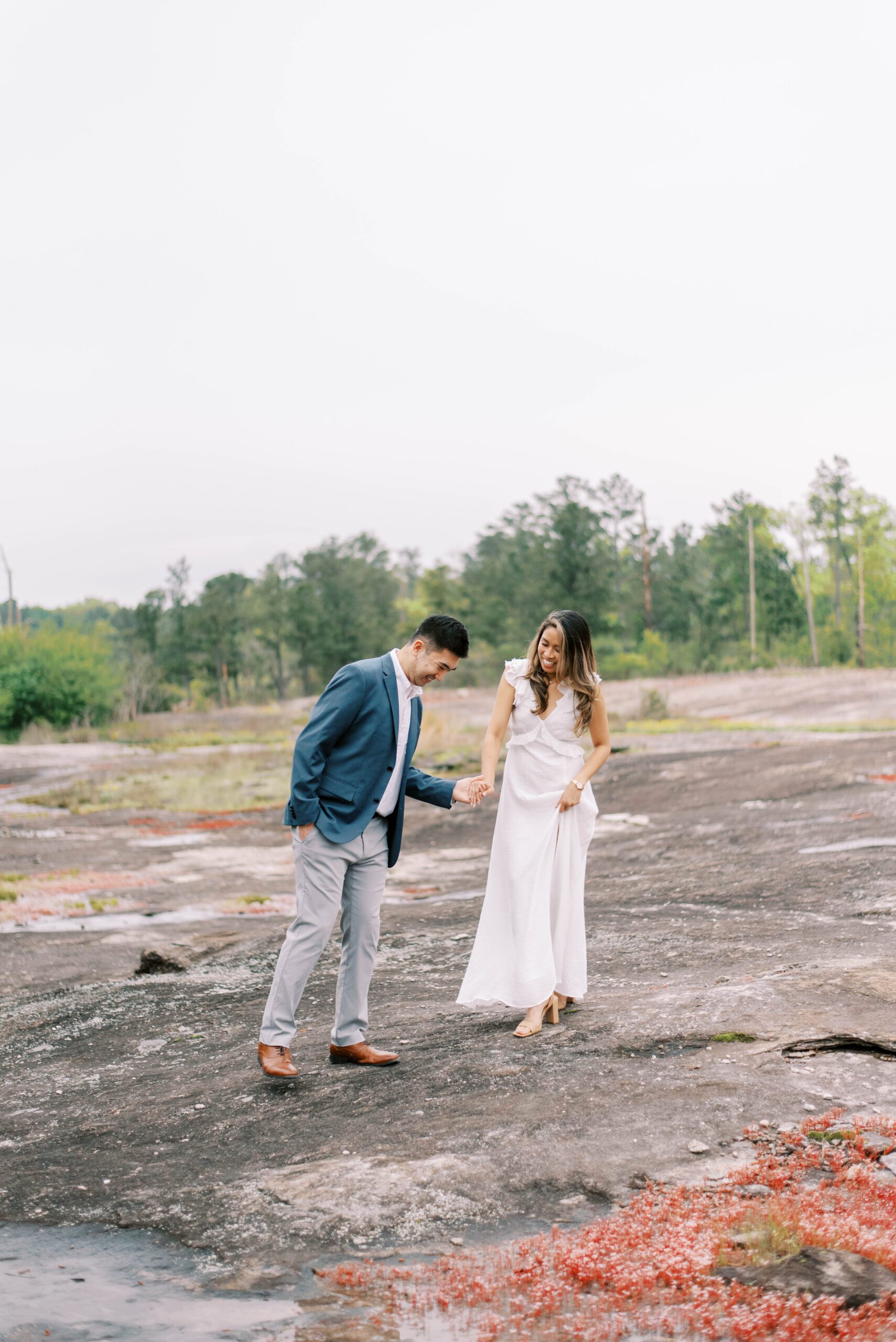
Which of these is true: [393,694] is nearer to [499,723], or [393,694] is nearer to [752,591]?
[499,723]

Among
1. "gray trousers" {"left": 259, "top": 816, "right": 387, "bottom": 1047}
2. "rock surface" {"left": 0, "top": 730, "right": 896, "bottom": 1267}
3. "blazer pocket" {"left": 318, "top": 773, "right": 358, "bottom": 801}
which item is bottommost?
"rock surface" {"left": 0, "top": 730, "right": 896, "bottom": 1267}

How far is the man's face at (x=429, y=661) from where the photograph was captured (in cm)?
536

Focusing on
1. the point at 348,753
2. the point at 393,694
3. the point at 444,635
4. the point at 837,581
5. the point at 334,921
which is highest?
the point at 837,581

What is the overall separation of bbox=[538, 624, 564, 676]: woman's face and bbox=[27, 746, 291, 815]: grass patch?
58.2ft

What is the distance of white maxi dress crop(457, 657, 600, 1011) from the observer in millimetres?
5727

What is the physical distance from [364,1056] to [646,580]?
228ft

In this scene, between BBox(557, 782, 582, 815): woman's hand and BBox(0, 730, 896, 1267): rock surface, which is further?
BBox(557, 782, 582, 815): woman's hand

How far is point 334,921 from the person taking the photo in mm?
5574

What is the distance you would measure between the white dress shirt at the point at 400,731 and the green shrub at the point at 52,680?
55.2m

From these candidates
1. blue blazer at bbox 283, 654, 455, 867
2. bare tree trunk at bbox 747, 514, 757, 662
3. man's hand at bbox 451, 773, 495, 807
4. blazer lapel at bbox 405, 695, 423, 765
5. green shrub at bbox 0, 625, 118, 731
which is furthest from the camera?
bare tree trunk at bbox 747, 514, 757, 662

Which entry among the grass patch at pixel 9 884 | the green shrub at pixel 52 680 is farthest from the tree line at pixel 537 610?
the grass patch at pixel 9 884

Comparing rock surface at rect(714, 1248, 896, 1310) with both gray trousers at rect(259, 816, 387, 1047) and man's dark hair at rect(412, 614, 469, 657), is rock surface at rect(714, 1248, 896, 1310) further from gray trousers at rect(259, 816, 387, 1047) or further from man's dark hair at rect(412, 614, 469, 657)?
man's dark hair at rect(412, 614, 469, 657)

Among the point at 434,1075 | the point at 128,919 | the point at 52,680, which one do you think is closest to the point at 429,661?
the point at 434,1075

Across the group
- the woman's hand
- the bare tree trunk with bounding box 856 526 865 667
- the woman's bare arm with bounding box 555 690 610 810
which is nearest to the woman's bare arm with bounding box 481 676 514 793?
the woman's bare arm with bounding box 555 690 610 810
